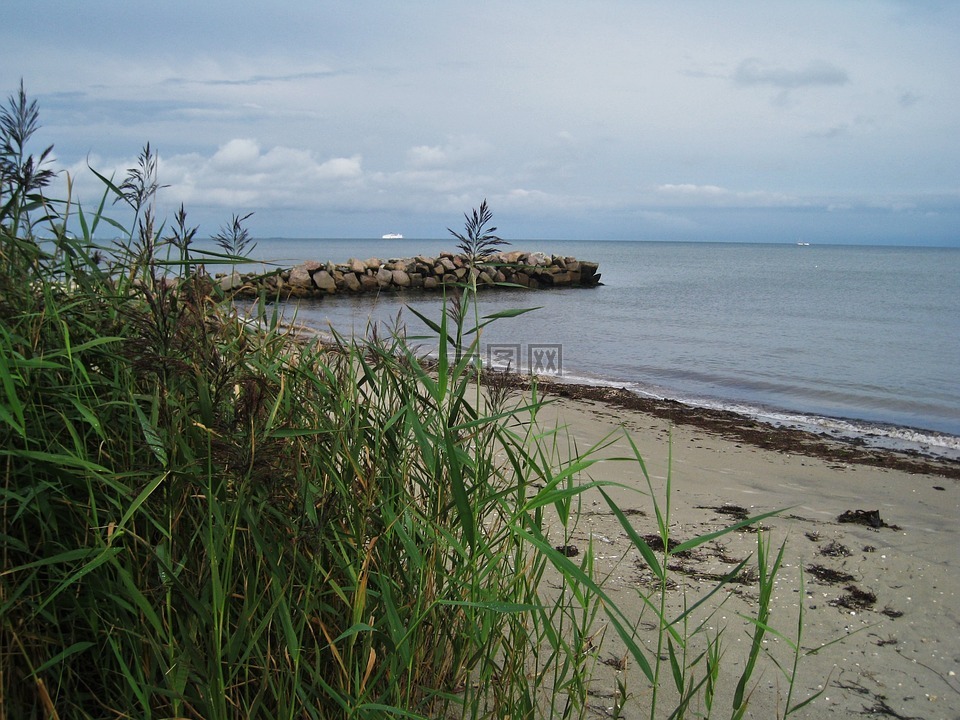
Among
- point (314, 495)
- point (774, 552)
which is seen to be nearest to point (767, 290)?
point (774, 552)

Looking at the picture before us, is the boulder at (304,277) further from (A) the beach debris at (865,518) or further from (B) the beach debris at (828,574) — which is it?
(B) the beach debris at (828,574)

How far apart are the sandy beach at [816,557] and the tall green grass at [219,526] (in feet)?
1.30

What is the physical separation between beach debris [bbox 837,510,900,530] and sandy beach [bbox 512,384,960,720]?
1cm

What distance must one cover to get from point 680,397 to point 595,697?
774 cm

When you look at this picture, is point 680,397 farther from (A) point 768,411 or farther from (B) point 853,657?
(B) point 853,657

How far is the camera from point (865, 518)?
4656 millimetres

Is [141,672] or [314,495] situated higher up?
[314,495]

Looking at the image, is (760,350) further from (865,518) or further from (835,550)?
(835,550)

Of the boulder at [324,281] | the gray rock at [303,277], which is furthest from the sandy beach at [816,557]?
the boulder at [324,281]

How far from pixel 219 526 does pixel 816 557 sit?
3420 mm

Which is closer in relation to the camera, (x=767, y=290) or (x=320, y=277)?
(x=320, y=277)

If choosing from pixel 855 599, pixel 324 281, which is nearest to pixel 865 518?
pixel 855 599

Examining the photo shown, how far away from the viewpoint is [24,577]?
1599 mm

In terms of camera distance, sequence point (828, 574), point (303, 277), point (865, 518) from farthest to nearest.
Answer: point (303, 277) < point (865, 518) < point (828, 574)
